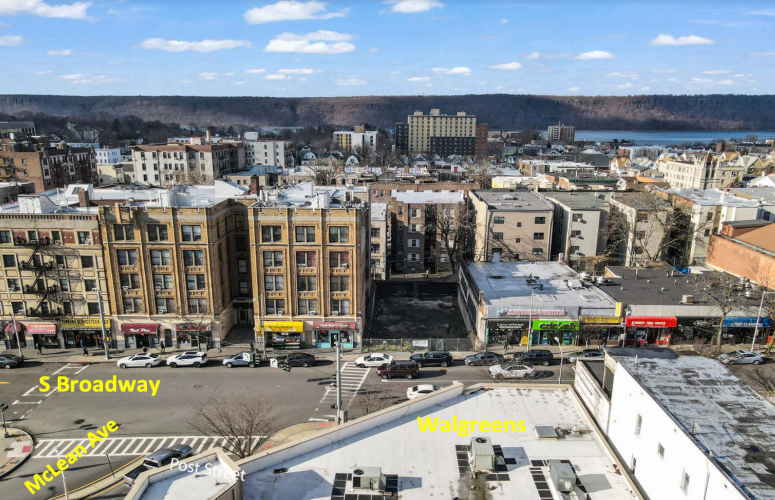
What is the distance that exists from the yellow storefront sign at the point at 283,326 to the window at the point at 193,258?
8.89 meters

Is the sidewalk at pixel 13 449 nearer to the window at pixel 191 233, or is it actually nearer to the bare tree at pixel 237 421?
the bare tree at pixel 237 421

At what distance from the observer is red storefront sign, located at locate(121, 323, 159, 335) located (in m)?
53.0

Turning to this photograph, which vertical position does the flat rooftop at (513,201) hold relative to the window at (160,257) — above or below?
above

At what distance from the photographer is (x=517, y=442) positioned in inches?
1035

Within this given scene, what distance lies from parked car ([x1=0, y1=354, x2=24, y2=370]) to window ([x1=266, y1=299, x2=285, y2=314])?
23.6 m

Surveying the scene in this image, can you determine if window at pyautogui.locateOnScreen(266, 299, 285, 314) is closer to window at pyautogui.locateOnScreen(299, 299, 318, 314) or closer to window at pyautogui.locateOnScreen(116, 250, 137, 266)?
window at pyautogui.locateOnScreen(299, 299, 318, 314)

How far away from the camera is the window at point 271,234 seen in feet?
168

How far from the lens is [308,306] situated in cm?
5316

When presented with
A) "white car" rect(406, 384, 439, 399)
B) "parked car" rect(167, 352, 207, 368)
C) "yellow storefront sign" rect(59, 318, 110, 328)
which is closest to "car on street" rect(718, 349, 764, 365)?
"white car" rect(406, 384, 439, 399)

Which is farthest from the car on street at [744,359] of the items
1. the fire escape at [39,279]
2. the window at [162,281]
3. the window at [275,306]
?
the fire escape at [39,279]

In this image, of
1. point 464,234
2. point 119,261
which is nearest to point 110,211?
point 119,261

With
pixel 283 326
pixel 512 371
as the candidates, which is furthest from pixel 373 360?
pixel 512 371

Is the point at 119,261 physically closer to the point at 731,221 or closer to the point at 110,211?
the point at 110,211

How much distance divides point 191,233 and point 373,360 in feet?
71.2
